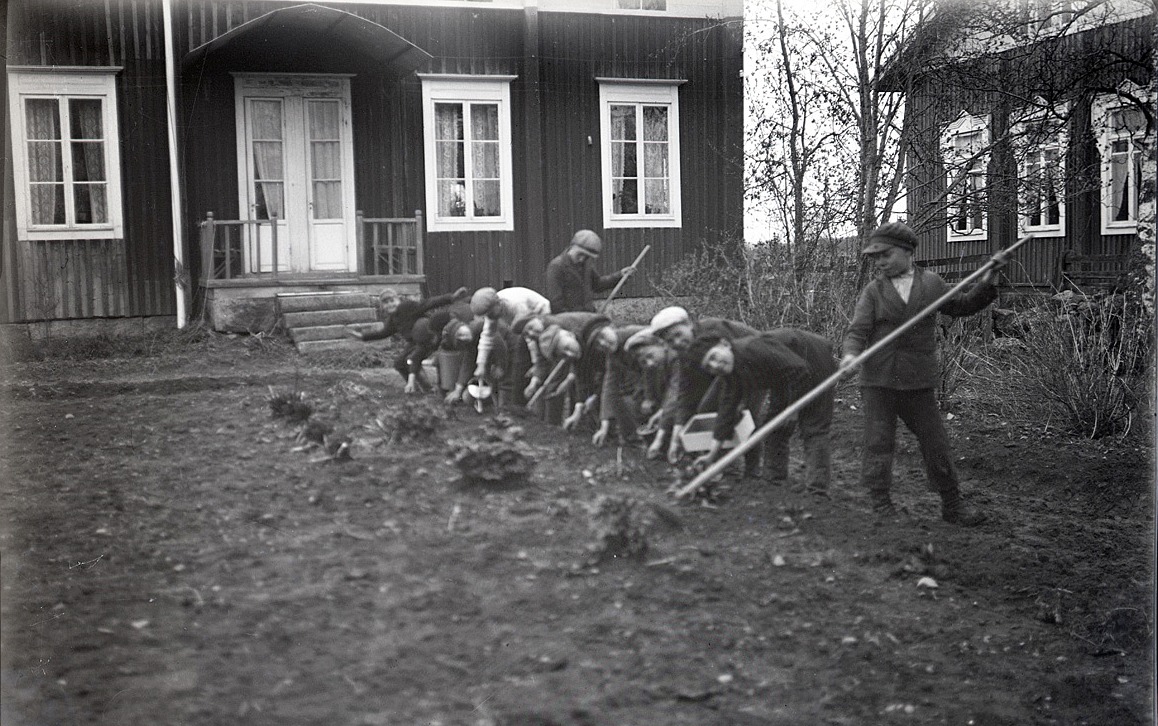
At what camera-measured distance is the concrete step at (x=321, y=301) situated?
2693 millimetres

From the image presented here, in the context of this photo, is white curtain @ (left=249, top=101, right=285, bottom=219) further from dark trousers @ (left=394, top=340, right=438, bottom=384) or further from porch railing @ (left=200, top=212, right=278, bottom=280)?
dark trousers @ (left=394, top=340, right=438, bottom=384)

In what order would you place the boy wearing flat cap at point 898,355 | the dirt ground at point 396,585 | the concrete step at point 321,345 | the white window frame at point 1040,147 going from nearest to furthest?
the dirt ground at point 396,585, the concrete step at point 321,345, the boy wearing flat cap at point 898,355, the white window frame at point 1040,147

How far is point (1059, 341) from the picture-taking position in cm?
408

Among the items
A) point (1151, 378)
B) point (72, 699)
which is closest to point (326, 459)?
point (72, 699)

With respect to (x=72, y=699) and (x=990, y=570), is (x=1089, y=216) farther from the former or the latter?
(x=72, y=699)

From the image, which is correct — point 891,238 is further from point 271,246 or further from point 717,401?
point 271,246

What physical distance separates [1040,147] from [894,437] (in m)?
1.14

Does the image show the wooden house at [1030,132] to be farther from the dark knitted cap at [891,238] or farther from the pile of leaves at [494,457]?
the pile of leaves at [494,457]

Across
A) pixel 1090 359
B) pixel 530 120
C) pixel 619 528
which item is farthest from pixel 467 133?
pixel 1090 359

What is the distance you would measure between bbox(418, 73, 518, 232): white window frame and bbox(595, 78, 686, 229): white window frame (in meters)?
0.26

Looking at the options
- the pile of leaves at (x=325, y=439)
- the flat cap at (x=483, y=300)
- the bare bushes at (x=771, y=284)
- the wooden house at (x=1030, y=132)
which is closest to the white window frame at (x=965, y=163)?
the wooden house at (x=1030, y=132)

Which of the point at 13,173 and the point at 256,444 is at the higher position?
the point at 13,173

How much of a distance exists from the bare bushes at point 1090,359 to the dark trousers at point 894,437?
2.78ft

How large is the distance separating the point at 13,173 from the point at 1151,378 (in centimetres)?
372
